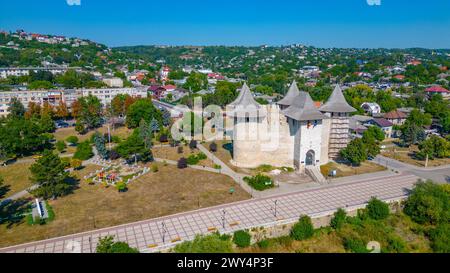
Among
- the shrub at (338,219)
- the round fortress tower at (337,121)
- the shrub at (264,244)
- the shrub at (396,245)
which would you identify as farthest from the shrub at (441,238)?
the round fortress tower at (337,121)

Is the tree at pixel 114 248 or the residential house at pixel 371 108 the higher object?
the residential house at pixel 371 108

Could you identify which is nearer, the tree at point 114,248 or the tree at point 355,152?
the tree at point 114,248

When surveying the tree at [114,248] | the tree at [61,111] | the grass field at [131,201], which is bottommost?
the grass field at [131,201]

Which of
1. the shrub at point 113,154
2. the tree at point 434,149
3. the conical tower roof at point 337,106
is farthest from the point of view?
the shrub at point 113,154

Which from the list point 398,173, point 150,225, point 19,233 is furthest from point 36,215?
point 398,173

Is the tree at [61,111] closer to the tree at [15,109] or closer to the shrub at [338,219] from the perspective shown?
the tree at [15,109]
